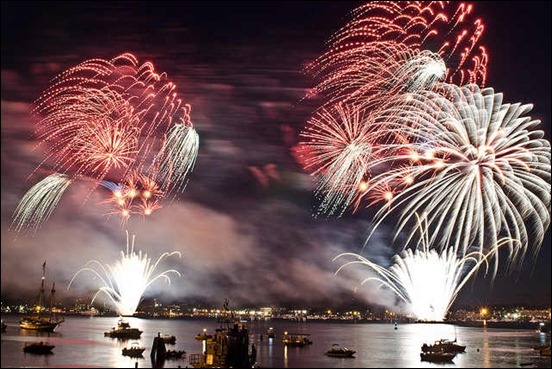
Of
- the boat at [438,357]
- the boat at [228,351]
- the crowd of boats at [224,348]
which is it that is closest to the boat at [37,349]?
the crowd of boats at [224,348]

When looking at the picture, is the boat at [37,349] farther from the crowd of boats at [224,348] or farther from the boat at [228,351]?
the boat at [228,351]

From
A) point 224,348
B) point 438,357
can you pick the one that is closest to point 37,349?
point 224,348

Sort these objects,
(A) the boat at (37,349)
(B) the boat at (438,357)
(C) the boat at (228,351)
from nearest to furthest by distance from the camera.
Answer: (C) the boat at (228,351) < (A) the boat at (37,349) < (B) the boat at (438,357)

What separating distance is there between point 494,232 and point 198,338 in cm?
8217

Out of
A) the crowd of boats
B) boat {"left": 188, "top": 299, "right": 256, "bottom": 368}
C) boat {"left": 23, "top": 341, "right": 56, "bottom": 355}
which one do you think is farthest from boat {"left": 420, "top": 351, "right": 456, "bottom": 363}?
boat {"left": 23, "top": 341, "right": 56, "bottom": 355}

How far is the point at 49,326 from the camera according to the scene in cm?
12619

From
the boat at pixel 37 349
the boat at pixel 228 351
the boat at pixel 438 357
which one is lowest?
the boat at pixel 438 357

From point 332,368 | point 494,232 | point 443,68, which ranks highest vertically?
point 443,68

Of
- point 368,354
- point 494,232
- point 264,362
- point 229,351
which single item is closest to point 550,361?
point 368,354

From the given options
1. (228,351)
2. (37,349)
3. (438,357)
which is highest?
(228,351)

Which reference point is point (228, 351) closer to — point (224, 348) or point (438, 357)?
point (224, 348)

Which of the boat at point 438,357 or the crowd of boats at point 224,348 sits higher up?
the crowd of boats at point 224,348

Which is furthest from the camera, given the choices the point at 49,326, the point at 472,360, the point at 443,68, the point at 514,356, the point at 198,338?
the point at 49,326

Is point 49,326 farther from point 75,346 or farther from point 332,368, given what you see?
point 332,368
